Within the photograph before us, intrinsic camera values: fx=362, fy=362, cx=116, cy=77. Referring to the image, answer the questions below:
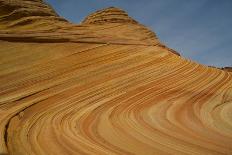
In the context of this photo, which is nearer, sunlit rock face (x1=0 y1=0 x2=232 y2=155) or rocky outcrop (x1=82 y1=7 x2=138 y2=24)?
sunlit rock face (x1=0 y1=0 x2=232 y2=155)

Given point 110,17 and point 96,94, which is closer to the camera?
point 96,94

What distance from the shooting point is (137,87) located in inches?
446

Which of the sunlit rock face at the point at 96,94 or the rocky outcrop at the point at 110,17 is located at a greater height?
the rocky outcrop at the point at 110,17

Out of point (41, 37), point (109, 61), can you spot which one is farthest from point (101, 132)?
point (41, 37)

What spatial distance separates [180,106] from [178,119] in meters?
1.32

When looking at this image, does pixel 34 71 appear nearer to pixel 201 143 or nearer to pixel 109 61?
pixel 109 61

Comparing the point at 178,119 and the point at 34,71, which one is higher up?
the point at 34,71

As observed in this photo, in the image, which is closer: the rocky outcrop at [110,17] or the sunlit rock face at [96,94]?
the sunlit rock face at [96,94]

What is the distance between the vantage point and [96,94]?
1055 centimetres

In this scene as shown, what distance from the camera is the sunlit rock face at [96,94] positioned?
21.8 ft

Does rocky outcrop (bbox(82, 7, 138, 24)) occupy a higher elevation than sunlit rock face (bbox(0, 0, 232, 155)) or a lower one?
higher

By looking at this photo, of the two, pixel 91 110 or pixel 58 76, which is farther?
pixel 58 76

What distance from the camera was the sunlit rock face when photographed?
6645mm

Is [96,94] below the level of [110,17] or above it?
below
